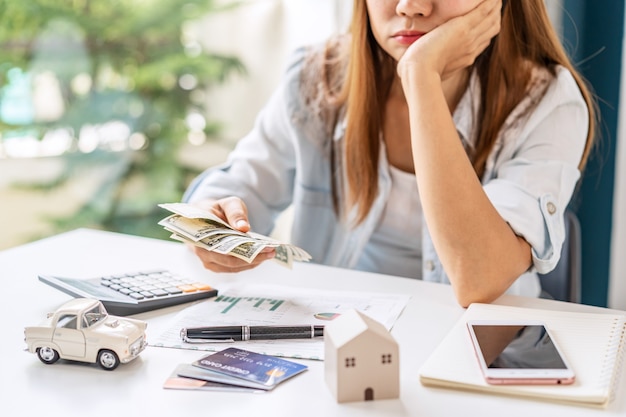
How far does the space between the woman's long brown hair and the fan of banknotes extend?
1.40 feet

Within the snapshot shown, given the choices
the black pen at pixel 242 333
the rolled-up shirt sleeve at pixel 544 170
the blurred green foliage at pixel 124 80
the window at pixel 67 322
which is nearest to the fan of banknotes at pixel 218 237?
the black pen at pixel 242 333

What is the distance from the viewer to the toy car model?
0.93 metres

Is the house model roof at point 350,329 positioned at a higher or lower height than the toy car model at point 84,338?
higher

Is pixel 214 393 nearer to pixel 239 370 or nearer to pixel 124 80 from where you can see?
pixel 239 370

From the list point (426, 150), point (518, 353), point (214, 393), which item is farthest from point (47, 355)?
point (426, 150)

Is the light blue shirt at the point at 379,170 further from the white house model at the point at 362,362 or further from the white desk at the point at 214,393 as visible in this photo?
the white house model at the point at 362,362

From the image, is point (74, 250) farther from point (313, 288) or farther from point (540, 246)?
point (540, 246)

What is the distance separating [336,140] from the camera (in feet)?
5.62

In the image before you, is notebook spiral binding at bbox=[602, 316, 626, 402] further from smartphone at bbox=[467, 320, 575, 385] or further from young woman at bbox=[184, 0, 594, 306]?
young woman at bbox=[184, 0, 594, 306]

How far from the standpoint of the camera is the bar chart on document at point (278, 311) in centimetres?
100

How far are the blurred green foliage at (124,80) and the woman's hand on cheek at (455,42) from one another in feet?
6.43

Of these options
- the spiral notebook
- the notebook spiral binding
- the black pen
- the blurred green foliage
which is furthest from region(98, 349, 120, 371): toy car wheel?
the blurred green foliage

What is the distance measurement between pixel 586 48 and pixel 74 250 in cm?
193

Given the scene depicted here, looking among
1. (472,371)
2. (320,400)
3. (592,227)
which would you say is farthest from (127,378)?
(592,227)
